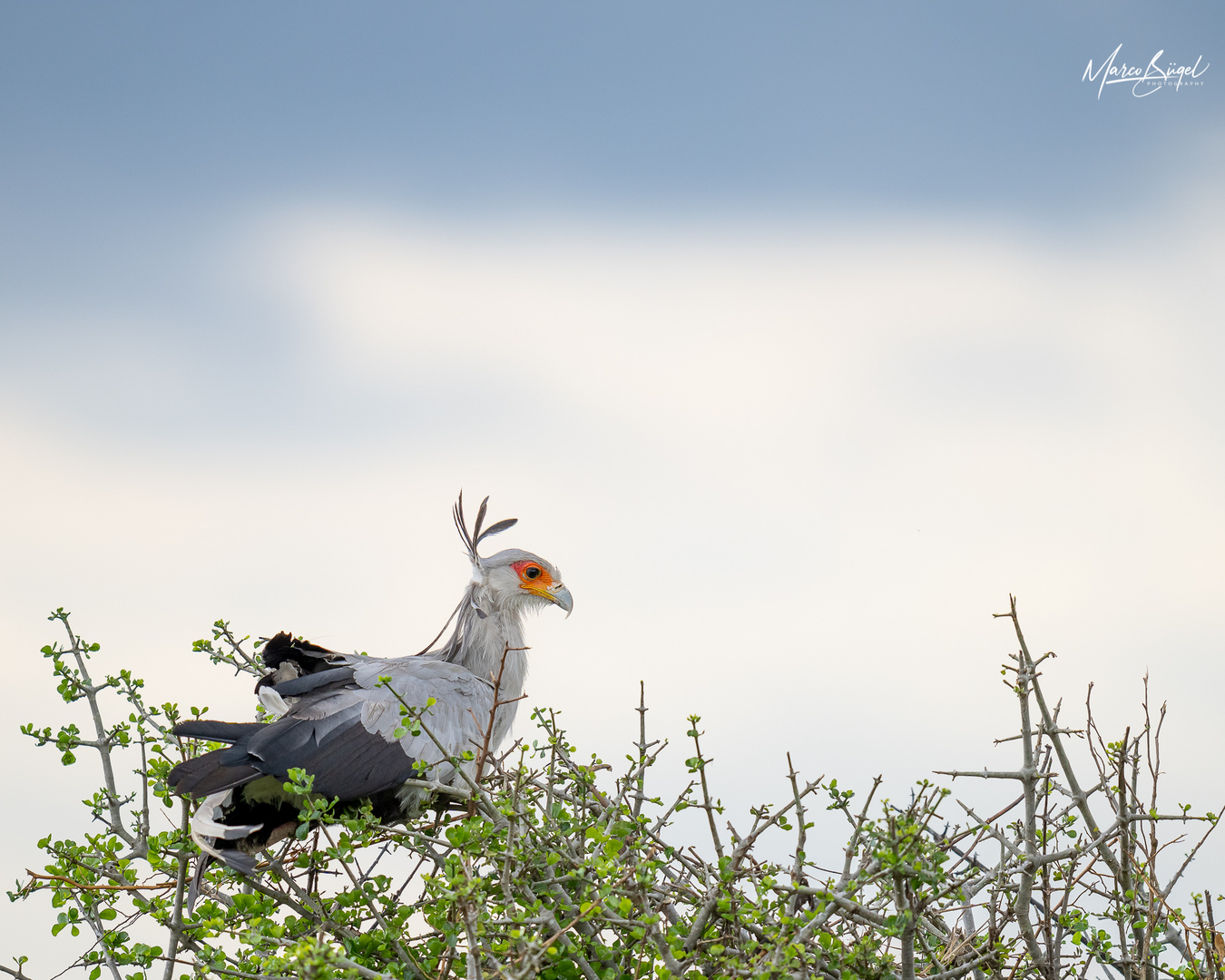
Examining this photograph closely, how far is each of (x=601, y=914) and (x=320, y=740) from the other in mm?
1749

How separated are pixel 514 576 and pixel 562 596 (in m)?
0.30

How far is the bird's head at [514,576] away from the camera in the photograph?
Answer: 20.5 feet

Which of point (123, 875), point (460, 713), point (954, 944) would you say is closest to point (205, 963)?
point (123, 875)

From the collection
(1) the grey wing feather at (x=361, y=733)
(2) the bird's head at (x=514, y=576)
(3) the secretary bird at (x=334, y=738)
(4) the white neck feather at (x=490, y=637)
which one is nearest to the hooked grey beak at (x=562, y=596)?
(2) the bird's head at (x=514, y=576)

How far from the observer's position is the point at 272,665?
494 centimetres

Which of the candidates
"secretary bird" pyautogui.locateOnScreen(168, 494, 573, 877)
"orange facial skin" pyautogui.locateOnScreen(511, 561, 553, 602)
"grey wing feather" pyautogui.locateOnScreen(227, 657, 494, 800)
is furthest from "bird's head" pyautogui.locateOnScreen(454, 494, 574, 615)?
"grey wing feather" pyautogui.locateOnScreen(227, 657, 494, 800)

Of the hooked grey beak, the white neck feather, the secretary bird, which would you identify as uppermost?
the hooked grey beak

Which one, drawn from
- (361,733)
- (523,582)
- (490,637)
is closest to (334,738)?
(361,733)

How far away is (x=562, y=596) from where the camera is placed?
6.27 m

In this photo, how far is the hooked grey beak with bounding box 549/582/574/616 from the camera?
20.5ft

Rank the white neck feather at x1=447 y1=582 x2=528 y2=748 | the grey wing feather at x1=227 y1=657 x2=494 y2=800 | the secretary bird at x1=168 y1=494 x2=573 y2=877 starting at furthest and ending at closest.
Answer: the white neck feather at x1=447 y1=582 x2=528 y2=748 → the grey wing feather at x1=227 y1=657 x2=494 y2=800 → the secretary bird at x1=168 y1=494 x2=573 y2=877

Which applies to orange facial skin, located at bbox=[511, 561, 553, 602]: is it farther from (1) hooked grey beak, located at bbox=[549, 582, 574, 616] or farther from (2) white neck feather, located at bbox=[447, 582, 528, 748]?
(2) white neck feather, located at bbox=[447, 582, 528, 748]

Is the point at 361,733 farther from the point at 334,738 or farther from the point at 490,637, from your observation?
the point at 490,637

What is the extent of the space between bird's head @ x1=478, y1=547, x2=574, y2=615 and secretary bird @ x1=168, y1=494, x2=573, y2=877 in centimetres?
33
